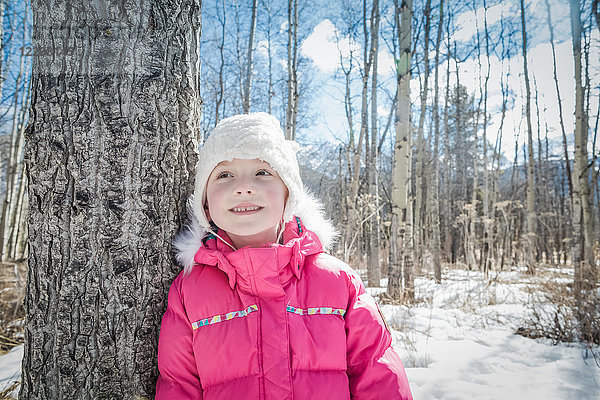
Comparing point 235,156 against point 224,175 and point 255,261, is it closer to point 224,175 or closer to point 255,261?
point 224,175

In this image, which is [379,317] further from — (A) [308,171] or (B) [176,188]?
(A) [308,171]

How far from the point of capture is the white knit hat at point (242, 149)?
1230mm

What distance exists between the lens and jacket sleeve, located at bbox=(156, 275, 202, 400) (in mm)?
1045

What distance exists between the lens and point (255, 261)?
115 centimetres

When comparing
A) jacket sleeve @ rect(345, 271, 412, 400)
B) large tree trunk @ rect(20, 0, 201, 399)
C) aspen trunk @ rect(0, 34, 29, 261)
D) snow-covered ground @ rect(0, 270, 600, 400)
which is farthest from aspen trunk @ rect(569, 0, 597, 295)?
aspen trunk @ rect(0, 34, 29, 261)

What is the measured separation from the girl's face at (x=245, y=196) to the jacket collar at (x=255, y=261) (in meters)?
0.09

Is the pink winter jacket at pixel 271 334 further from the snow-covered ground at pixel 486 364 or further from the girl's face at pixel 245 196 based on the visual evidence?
the snow-covered ground at pixel 486 364

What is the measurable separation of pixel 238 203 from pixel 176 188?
0.94 feet

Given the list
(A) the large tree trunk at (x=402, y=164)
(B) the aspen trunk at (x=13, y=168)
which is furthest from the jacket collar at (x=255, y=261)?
(B) the aspen trunk at (x=13, y=168)

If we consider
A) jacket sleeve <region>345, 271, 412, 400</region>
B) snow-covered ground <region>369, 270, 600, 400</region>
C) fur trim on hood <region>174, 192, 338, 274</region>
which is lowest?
snow-covered ground <region>369, 270, 600, 400</region>

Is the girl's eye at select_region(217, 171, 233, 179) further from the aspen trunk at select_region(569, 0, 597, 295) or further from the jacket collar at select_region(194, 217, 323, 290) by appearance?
the aspen trunk at select_region(569, 0, 597, 295)

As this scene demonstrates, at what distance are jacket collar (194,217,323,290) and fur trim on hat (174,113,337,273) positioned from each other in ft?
0.21

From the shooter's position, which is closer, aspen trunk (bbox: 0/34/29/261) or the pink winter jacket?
the pink winter jacket

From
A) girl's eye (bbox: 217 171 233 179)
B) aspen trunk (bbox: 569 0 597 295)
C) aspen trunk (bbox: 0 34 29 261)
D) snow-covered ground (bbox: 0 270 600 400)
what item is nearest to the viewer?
girl's eye (bbox: 217 171 233 179)
